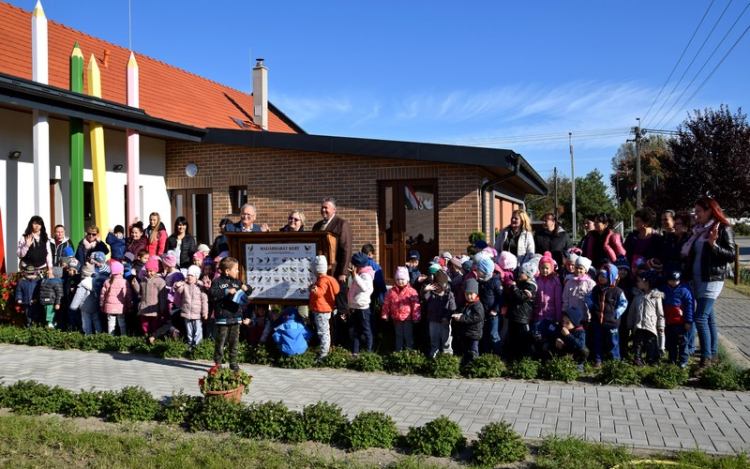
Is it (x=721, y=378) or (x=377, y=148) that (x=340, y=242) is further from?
(x=377, y=148)

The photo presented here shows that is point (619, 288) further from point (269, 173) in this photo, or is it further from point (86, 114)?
point (86, 114)

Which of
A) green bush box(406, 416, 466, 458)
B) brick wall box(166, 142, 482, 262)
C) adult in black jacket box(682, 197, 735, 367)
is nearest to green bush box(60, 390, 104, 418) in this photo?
green bush box(406, 416, 466, 458)

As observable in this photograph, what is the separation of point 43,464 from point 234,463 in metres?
1.42

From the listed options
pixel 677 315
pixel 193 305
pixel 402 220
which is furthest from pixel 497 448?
pixel 402 220

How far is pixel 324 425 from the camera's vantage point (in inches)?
192

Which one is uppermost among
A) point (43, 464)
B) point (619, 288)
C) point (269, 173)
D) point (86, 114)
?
point (86, 114)

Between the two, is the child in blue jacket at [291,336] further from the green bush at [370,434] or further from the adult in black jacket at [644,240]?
the adult in black jacket at [644,240]

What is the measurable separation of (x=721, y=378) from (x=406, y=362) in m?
3.26

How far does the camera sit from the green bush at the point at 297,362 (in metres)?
7.45

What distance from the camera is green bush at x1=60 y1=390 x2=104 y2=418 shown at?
5594 millimetres

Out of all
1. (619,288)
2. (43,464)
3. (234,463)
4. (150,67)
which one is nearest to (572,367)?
(619,288)

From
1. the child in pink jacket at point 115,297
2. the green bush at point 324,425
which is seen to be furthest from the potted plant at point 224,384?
the child in pink jacket at point 115,297

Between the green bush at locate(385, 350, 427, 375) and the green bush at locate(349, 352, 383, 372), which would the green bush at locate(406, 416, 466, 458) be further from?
the green bush at locate(349, 352, 383, 372)

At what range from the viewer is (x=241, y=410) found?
17.1 ft
